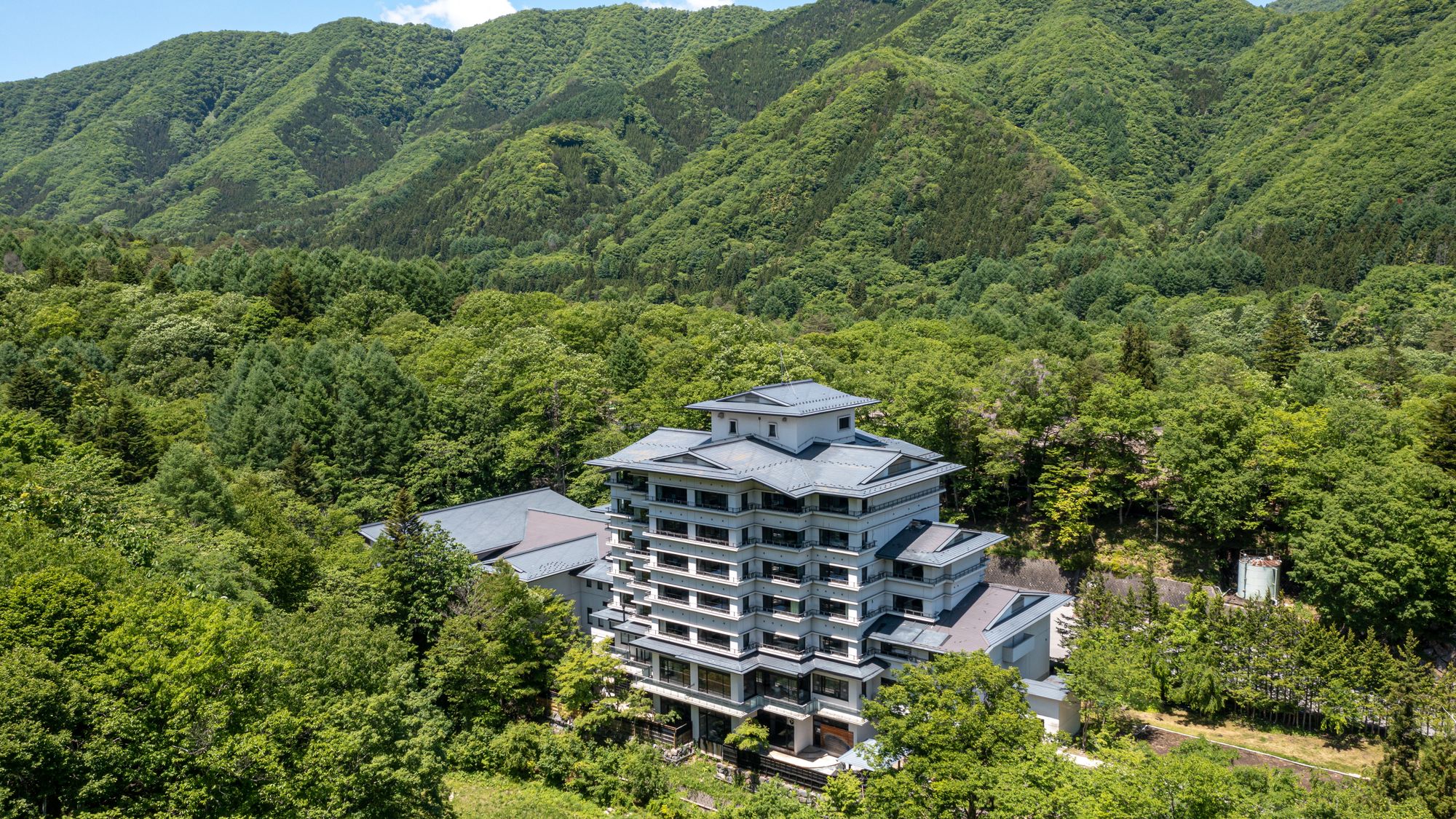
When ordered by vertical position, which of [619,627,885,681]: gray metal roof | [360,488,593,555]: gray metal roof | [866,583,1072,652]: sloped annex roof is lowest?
[619,627,885,681]: gray metal roof

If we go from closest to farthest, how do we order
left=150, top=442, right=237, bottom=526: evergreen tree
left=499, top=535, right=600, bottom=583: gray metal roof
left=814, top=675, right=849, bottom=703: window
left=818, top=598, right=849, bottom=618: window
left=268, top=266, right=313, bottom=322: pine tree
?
1. left=814, top=675, right=849, bottom=703: window
2. left=818, top=598, right=849, bottom=618: window
3. left=150, top=442, right=237, bottom=526: evergreen tree
4. left=499, top=535, right=600, bottom=583: gray metal roof
5. left=268, top=266, right=313, bottom=322: pine tree

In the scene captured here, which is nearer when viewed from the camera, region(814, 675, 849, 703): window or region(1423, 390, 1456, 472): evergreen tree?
region(814, 675, 849, 703): window

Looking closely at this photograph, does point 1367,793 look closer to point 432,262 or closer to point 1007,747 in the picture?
point 1007,747

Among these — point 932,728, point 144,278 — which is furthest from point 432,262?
point 932,728

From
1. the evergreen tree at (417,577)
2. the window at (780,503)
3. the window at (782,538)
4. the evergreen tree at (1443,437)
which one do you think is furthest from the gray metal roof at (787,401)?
the evergreen tree at (1443,437)

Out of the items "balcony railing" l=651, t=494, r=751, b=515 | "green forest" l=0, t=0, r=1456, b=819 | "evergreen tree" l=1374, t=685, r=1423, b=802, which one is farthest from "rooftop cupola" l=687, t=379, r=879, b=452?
"evergreen tree" l=1374, t=685, r=1423, b=802

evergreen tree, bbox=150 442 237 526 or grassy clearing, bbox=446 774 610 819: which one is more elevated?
evergreen tree, bbox=150 442 237 526

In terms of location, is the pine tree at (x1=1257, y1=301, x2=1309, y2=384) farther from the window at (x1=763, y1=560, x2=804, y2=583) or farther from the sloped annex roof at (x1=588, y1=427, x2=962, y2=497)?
the window at (x1=763, y1=560, x2=804, y2=583)
